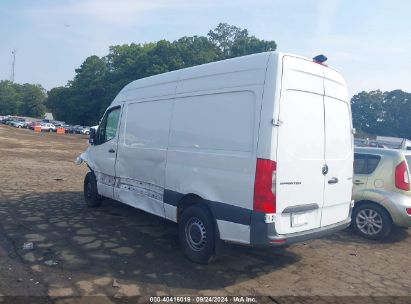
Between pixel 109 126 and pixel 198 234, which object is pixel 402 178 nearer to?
pixel 198 234

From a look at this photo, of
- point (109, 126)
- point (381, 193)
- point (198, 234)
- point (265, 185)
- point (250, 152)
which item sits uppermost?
point (109, 126)

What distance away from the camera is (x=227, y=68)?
4.56m

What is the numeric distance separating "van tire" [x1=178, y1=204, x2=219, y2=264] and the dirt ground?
15cm

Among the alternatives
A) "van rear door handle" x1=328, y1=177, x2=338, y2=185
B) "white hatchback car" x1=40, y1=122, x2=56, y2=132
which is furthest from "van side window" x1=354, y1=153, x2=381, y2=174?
"white hatchback car" x1=40, y1=122, x2=56, y2=132

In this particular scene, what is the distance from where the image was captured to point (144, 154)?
582 cm

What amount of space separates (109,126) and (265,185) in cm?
436

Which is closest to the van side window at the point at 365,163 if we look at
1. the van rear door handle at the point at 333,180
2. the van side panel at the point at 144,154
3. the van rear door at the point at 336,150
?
the van rear door at the point at 336,150

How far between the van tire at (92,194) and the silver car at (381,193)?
5233 millimetres

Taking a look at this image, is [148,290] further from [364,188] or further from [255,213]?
[364,188]

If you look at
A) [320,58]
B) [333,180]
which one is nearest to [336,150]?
[333,180]

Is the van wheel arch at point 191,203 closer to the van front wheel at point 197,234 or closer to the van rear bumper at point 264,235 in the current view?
the van front wheel at point 197,234

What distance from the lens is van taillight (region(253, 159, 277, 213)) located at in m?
3.90

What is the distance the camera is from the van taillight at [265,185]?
3.90 metres

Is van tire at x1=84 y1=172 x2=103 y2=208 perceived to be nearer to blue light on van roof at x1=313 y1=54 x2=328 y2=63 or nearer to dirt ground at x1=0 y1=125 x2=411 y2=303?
dirt ground at x1=0 y1=125 x2=411 y2=303
